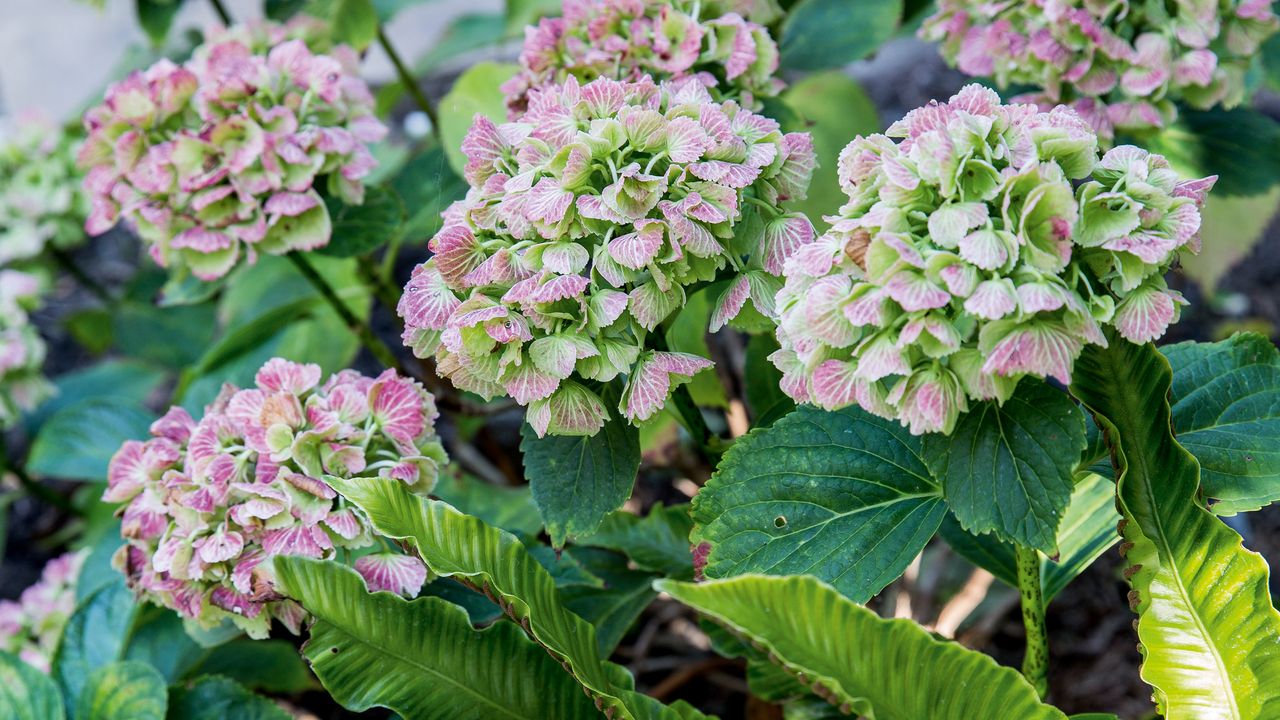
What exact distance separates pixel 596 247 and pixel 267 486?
1.08ft

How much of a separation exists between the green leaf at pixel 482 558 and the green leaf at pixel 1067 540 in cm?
35

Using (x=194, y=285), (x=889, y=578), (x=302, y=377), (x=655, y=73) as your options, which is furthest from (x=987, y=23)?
(x=194, y=285)

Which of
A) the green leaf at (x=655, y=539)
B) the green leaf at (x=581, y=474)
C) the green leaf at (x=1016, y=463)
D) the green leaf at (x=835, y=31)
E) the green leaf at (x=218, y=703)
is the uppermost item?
the green leaf at (x=581, y=474)

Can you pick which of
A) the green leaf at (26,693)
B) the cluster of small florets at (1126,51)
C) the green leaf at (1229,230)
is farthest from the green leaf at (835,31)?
the green leaf at (26,693)

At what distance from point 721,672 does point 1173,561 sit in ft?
2.85

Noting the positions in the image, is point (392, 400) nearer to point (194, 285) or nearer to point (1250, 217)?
point (194, 285)

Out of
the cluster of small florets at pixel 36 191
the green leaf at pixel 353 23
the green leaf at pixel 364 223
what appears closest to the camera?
the green leaf at pixel 364 223

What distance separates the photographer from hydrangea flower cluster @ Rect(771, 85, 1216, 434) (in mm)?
691

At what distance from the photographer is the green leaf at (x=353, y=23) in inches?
61.2

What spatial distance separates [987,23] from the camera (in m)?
1.24

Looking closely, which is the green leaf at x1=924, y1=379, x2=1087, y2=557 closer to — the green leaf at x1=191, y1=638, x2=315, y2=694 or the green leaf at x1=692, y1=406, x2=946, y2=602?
the green leaf at x1=692, y1=406, x2=946, y2=602

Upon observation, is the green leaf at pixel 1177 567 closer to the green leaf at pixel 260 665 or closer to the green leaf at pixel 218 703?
the green leaf at pixel 218 703

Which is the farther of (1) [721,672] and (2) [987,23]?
(1) [721,672]

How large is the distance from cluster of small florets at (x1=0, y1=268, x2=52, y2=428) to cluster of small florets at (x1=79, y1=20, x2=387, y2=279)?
0.53 m
